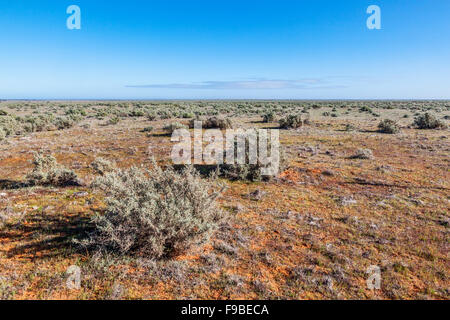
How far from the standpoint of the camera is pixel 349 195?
8.70m

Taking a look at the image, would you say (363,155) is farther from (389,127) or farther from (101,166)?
(101,166)

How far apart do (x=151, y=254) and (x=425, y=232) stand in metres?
6.95

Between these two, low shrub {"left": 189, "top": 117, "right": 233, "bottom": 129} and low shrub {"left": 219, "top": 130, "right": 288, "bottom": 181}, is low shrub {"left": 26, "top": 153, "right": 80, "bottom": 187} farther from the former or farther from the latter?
low shrub {"left": 189, "top": 117, "right": 233, "bottom": 129}

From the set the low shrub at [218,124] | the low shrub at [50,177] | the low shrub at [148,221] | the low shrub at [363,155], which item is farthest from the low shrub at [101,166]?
the low shrub at [218,124]

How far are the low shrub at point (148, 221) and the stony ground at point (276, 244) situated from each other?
325 mm

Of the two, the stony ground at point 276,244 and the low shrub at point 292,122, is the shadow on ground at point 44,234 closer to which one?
the stony ground at point 276,244

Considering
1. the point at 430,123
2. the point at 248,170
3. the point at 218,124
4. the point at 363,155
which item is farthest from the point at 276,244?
the point at 430,123

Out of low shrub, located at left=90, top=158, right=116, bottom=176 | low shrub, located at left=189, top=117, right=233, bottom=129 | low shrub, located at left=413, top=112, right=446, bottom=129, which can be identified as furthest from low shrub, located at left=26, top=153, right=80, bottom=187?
low shrub, located at left=413, top=112, right=446, bottom=129

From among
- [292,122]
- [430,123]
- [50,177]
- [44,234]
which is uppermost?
[292,122]

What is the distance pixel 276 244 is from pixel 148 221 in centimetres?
305

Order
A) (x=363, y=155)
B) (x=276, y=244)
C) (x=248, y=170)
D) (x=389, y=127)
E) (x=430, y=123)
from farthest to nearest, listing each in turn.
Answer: (x=430, y=123)
(x=389, y=127)
(x=363, y=155)
(x=248, y=170)
(x=276, y=244)

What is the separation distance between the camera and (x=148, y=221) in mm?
4727

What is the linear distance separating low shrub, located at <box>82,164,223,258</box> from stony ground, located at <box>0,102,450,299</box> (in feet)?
1.07
